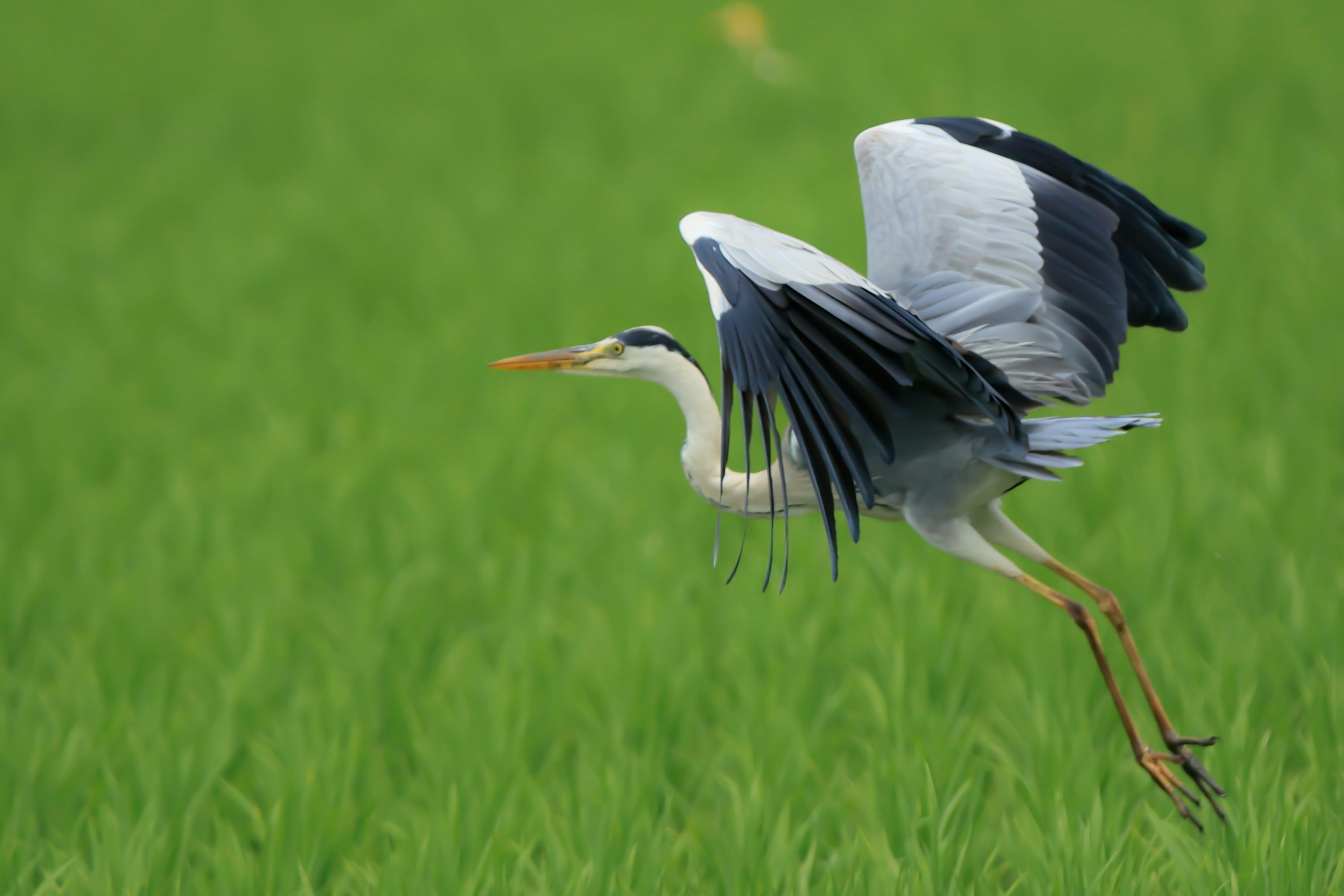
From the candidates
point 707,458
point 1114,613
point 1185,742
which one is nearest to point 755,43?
point 707,458

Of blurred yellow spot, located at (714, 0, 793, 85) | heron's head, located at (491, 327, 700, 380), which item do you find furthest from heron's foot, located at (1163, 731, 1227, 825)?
blurred yellow spot, located at (714, 0, 793, 85)

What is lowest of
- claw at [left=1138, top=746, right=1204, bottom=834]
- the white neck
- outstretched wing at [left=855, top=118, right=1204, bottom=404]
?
claw at [left=1138, top=746, right=1204, bottom=834]

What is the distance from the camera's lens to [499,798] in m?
2.98

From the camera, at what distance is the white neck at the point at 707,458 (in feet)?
8.93

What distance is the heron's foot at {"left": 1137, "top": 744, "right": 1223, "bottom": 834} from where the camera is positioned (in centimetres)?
259

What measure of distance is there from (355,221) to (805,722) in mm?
5639

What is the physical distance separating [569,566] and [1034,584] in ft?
6.62

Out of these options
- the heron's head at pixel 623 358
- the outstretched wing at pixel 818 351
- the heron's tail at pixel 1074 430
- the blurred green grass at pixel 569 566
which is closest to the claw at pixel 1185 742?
the blurred green grass at pixel 569 566

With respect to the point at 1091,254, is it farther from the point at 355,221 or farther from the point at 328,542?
the point at 355,221

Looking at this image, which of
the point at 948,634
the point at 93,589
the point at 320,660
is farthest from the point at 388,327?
the point at 948,634

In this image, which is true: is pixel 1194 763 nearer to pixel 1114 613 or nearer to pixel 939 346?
pixel 1114 613

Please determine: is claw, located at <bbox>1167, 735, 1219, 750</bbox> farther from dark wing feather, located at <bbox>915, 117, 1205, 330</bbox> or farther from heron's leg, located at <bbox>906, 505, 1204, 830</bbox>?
Answer: dark wing feather, located at <bbox>915, 117, 1205, 330</bbox>

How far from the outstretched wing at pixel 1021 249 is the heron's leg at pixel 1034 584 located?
392 mm

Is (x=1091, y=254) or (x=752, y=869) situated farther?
(x=1091, y=254)
